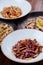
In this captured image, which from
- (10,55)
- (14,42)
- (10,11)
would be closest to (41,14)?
(10,11)

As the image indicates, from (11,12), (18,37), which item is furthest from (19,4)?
(18,37)

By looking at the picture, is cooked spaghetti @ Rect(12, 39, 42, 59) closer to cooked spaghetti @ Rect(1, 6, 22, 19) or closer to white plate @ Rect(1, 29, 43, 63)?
white plate @ Rect(1, 29, 43, 63)

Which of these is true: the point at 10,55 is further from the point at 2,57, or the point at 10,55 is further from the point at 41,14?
the point at 41,14

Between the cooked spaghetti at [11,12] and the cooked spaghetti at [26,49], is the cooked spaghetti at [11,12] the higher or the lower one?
the higher one

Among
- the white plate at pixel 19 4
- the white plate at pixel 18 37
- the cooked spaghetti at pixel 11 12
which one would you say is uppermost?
the white plate at pixel 19 4

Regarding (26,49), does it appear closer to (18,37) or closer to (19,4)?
(18,37)

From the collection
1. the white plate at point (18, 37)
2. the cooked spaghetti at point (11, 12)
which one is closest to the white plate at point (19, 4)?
the cooked spaghetti at point (11, 12)

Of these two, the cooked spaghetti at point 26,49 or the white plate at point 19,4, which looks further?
the white plate at point 19,4

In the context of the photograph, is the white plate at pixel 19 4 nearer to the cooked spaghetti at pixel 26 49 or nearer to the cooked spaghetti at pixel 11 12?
the cooked spaghetti at pixel 11 12
